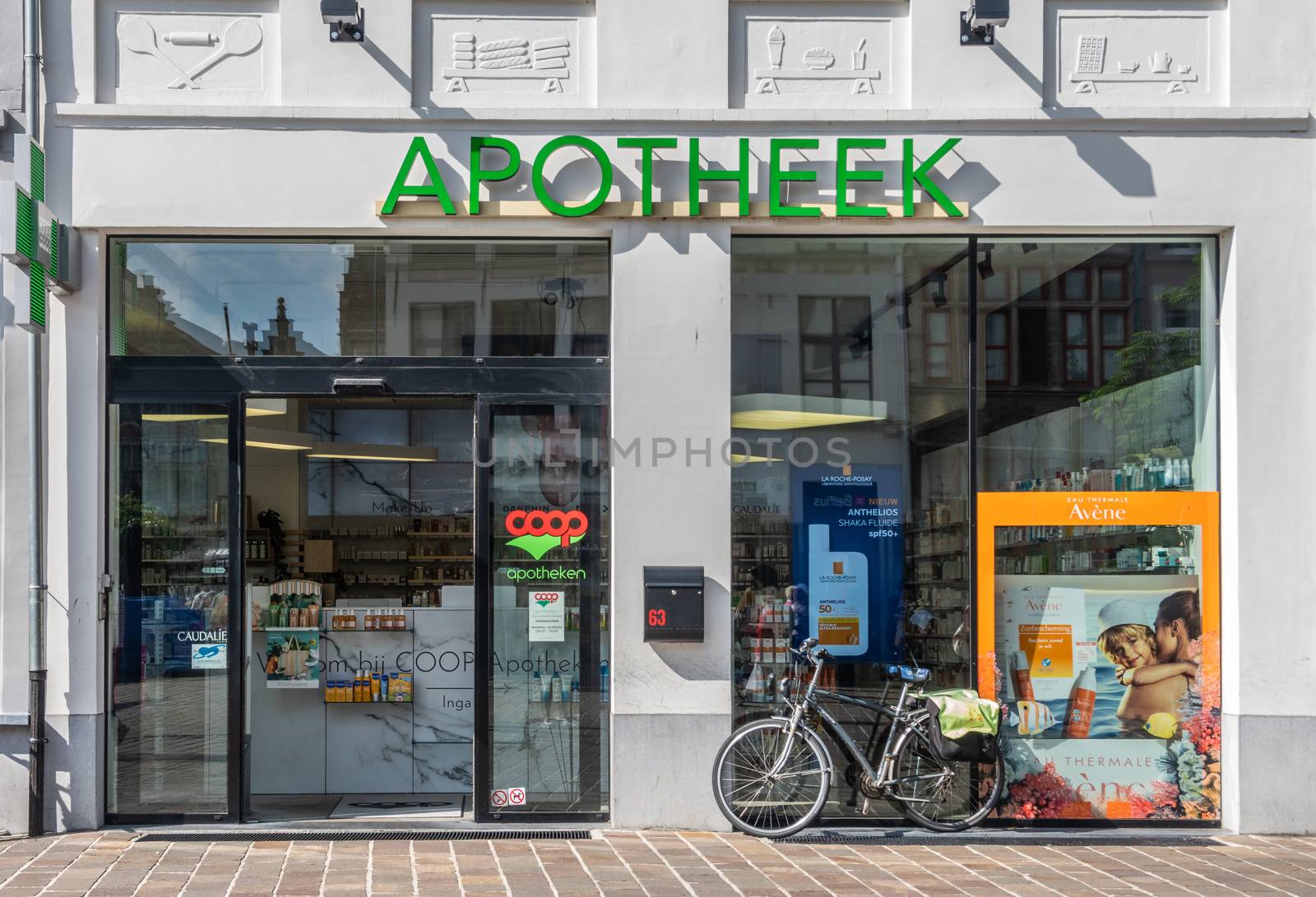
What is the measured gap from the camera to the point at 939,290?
8258mm

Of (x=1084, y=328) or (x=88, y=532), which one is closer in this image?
(x=88, y=532)

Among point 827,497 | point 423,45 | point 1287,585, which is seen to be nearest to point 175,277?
point 423,45

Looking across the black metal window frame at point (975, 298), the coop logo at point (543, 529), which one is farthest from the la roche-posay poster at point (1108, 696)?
the coop logo at point (543, 529)

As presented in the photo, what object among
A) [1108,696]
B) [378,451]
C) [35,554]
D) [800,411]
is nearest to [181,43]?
[35,554]

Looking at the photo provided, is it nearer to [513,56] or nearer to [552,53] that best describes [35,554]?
[513,56]

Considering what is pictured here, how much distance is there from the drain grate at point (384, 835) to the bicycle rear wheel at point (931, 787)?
202cm

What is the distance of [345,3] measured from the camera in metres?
7.71

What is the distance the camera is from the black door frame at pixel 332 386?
26.3ft

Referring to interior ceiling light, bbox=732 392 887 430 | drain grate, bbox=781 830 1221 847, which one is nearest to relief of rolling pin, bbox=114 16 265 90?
interior ceiling light, bbox=732 392 887 430

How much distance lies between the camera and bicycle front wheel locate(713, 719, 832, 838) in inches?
305

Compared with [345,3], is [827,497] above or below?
below

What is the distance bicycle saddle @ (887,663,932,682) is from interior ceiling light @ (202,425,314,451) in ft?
14.6

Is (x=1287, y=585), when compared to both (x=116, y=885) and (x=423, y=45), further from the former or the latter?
(x=116, y=885)

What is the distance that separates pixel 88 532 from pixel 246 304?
5.72 feet
